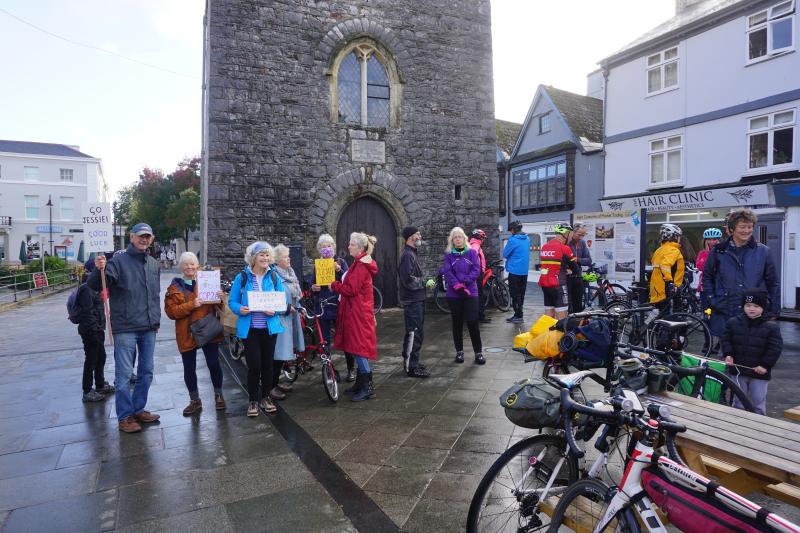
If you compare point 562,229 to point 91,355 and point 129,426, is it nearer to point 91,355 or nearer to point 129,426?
point 129,426

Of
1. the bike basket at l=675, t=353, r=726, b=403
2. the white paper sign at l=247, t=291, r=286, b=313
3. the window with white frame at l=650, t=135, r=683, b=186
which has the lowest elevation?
the bike basket at l=675, t=353, r=726, b=403

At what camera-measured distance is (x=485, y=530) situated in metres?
2.54

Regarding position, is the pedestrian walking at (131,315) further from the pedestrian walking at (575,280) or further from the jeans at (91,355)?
the pedestrian walking at (575,280)

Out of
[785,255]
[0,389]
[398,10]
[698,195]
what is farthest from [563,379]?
[698,195]

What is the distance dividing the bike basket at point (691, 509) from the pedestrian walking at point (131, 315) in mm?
4387

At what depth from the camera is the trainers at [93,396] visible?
19.1ft

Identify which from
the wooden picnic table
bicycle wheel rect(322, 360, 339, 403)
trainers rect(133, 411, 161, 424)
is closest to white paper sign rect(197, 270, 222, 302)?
trainers rect(133, 411, 161, 424)

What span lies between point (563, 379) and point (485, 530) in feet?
2.79

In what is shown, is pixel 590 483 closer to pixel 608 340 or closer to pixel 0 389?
pixel 608 340

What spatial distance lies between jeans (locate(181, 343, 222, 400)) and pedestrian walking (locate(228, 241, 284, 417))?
18.2 inches

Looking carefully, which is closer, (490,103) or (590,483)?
(590,483)

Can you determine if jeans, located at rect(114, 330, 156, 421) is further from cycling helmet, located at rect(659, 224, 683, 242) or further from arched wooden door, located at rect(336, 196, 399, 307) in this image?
arched wooden door, located at rect(336, 196, 399, 307)

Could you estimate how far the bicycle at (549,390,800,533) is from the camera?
69.1 inches

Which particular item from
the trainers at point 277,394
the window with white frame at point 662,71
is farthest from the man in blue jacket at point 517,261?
the window with white frame at point 662,71
